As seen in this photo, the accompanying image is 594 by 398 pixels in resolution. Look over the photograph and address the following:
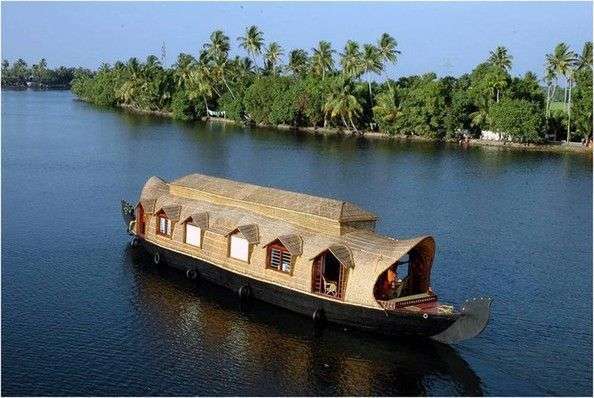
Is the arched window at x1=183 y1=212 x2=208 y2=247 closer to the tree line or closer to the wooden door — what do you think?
the wooden door

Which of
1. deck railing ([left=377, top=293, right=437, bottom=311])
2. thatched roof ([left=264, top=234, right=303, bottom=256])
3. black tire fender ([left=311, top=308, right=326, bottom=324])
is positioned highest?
thatched roof ([left=264, top=234, right=303, bottom=256])

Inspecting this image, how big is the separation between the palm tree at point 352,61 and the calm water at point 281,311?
108 ft

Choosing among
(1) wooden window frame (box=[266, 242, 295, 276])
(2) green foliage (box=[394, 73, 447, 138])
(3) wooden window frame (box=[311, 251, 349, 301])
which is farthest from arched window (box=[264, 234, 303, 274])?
(2) green foliage (box=[394, 73, 447, 138])

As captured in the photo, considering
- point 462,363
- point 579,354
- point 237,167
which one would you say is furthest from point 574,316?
point 237,167

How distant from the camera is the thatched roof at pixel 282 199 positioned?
2505 centimetres

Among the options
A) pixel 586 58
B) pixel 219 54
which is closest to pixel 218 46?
pixel 219 54

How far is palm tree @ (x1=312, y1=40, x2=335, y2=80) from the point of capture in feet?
304

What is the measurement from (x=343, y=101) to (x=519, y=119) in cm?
1939

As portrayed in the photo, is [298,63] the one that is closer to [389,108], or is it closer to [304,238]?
[389,108]

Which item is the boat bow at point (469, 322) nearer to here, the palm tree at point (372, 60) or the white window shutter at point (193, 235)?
the white window shutter at point (193, 235)

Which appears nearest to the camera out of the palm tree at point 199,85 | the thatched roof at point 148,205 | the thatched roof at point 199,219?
the thatched roof at point 199,219

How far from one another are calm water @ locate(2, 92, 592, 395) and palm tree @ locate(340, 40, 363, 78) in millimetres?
33021

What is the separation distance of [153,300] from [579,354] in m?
14.4

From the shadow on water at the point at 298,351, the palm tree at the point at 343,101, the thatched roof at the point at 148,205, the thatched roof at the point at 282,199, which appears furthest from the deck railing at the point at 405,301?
the palm tree at the point at 343,101
